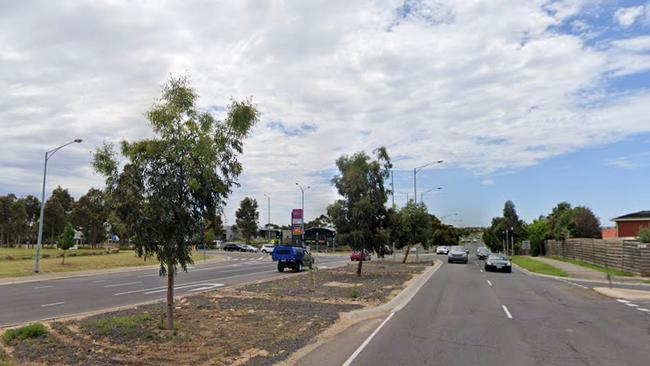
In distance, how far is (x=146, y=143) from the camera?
10750 mm

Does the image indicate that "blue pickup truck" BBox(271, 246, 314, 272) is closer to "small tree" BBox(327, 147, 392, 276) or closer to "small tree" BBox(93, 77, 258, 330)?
"small tree" BBox(327, 147, 392, 276)

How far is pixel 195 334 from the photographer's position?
37.4ft

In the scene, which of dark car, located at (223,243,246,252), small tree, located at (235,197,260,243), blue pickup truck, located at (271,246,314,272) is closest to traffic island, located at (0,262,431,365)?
blue pickup truck, located at (271,246,314,272)

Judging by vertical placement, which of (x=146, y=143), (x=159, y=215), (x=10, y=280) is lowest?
(x=10, y=280)

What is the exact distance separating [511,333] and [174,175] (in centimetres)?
799

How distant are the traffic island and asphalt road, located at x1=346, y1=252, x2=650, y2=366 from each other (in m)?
1.73

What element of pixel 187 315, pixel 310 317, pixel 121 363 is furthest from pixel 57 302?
pixel 121 363

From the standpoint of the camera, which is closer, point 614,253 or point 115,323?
point 115,323

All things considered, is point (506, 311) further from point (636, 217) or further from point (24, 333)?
point (636, 217)

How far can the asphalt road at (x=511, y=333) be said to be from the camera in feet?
30.1

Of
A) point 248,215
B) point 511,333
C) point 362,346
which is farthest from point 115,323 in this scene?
point 248,215

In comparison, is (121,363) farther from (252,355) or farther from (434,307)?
(434,307)

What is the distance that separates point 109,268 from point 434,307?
34.3m

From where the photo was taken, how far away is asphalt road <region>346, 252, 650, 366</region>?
9.16 m
